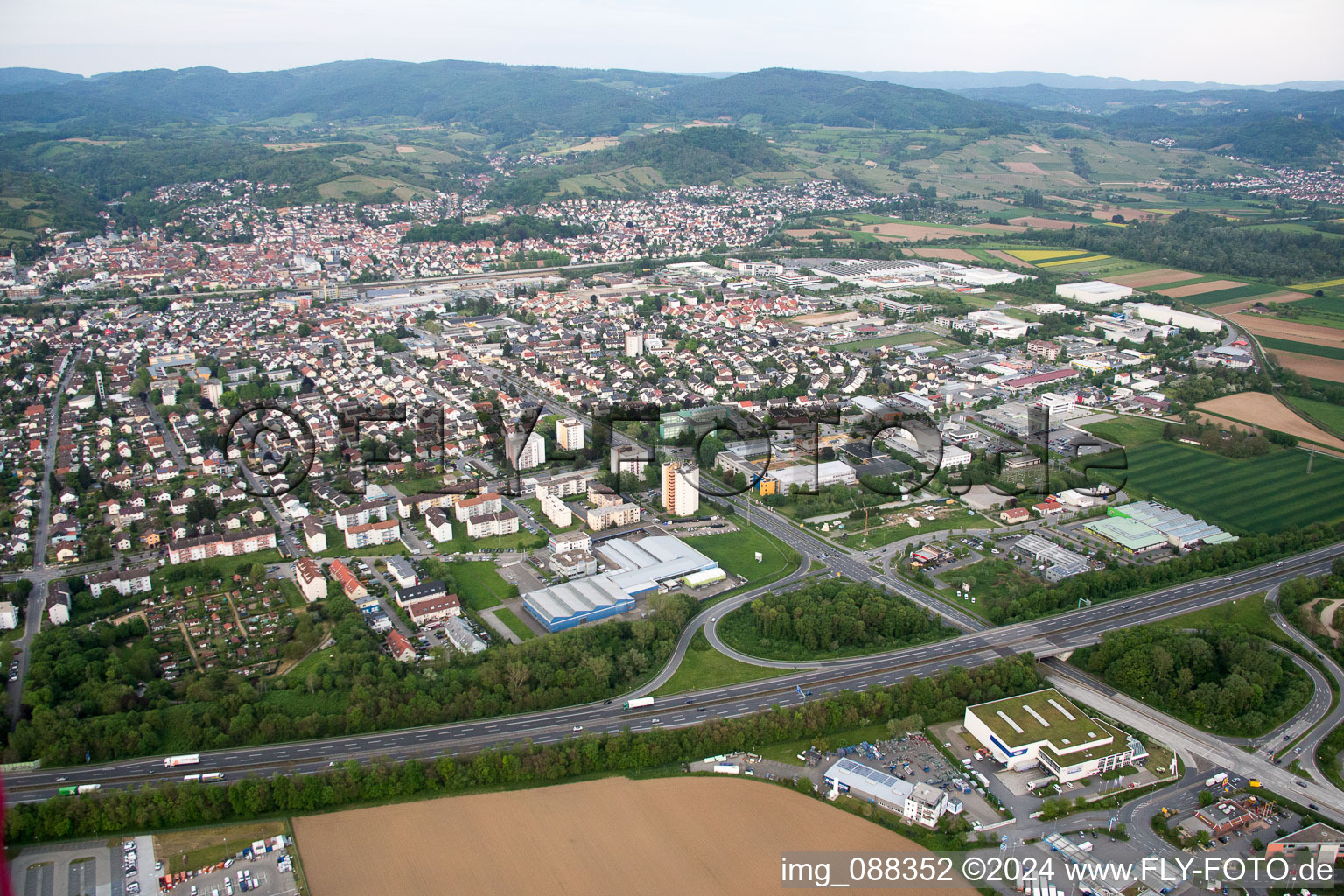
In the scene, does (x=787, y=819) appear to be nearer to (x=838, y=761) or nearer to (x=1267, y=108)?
(x=838, y=761)

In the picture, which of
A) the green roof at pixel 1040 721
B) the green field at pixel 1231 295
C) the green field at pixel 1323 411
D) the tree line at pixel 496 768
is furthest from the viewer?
the green field at pixel 1231 295

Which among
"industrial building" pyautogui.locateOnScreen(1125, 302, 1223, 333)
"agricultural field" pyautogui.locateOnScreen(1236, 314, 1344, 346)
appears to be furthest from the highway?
"industrial building" pyautogui.locateOnScreen(1125, 302, 1223, 333)

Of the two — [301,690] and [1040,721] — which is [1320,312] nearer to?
[1040,721]

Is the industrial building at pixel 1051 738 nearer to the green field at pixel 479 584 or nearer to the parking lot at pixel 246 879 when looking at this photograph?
the green field at pixel 479 584

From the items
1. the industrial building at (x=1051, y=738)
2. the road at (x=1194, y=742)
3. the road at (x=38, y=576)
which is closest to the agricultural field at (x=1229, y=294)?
the road at (x=1194, y=742)

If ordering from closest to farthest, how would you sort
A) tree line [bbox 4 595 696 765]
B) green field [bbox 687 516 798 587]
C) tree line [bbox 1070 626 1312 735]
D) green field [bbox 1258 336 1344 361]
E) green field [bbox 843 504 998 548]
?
tree line [bbox 4 595 696 765]
tree line [bbox 1070 626 1312 735]
green field [bbox 687 516 798 587]
green field [bbox 843 504 998 548]
green field [bbox 1258 336 1344 361]

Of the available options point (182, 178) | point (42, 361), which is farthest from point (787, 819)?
point (182, 178)

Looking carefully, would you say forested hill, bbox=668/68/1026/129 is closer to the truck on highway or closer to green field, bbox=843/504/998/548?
green field, bbox=843/504/998/548
